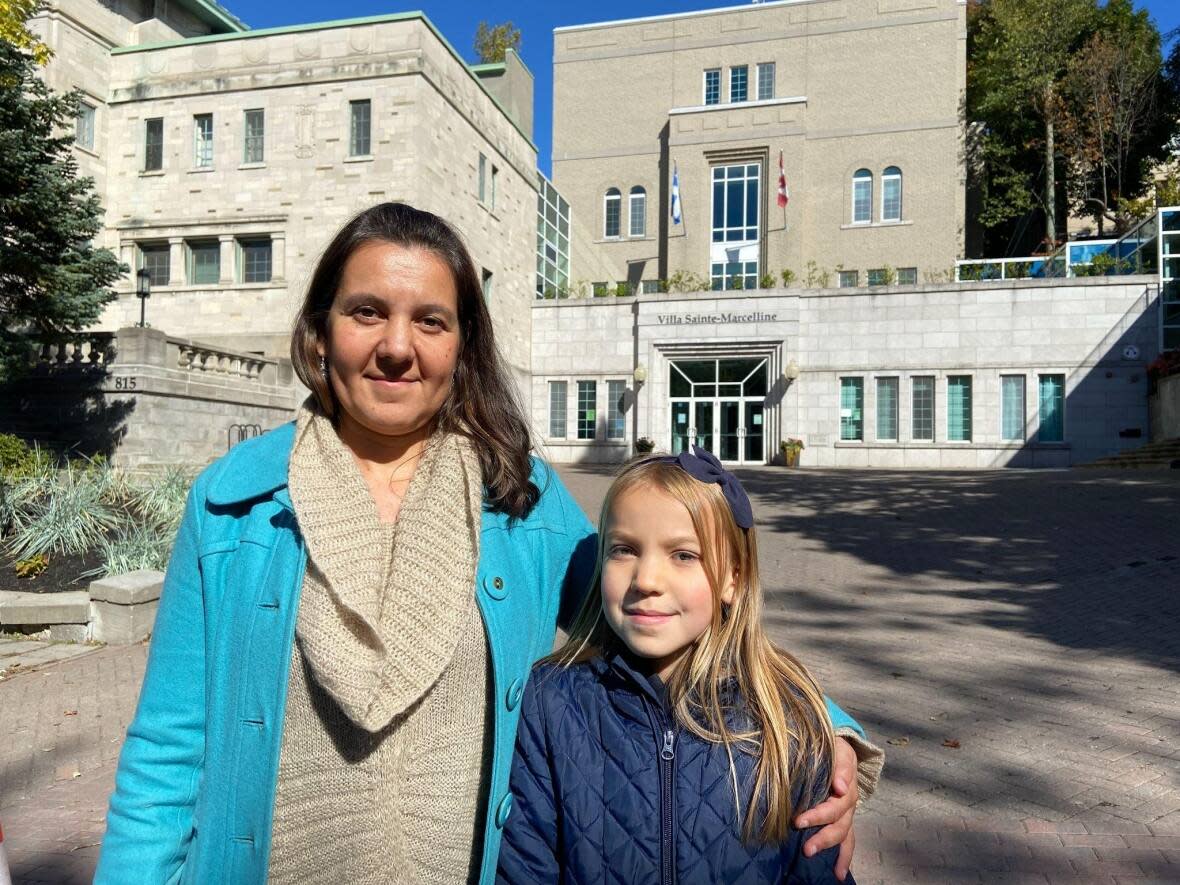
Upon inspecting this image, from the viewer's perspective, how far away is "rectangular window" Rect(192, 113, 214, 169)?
89.9ft

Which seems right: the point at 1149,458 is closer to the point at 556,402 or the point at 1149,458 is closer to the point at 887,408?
the point at 887,408

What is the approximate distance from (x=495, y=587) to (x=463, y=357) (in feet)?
1.88

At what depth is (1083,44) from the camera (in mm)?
37188

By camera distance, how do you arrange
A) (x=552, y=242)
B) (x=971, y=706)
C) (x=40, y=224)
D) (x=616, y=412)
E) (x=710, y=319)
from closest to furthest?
(x=971, y=706)
(x=40, y=224)
(x=710, y=319)
(x=616, y=412)
(x=552, y=242)

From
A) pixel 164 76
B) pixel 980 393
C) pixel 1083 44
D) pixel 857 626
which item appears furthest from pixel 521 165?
pixel 857 626

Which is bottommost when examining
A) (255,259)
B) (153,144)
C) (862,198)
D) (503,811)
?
(503,811)

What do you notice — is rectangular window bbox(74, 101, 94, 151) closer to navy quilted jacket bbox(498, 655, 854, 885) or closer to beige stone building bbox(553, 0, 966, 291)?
beige stone building bbox(553, 0, 966, 291)

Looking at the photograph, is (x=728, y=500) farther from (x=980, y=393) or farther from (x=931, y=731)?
(x=980, y=393)

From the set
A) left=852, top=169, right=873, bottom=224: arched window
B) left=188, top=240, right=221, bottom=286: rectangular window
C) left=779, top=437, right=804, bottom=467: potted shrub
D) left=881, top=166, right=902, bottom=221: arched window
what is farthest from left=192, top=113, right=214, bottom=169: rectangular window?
Answer: left=881, top=166, right=902, bottom=221: arched window

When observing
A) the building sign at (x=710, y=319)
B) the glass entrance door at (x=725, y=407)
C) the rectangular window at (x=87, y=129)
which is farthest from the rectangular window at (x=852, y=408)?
the rectangular window at (x=87, y=129)

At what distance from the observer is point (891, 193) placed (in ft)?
122

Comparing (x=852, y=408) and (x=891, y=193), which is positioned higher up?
(x=891, y=193)

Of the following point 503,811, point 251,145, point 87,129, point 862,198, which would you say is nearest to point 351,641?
point 503,811

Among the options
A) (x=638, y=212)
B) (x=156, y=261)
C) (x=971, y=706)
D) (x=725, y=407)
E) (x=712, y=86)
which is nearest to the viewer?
(x=971, y=706)
